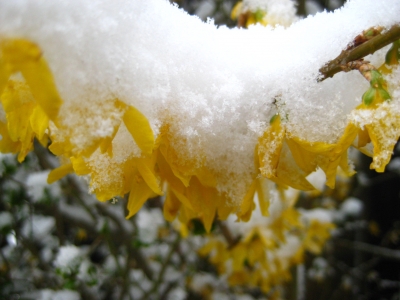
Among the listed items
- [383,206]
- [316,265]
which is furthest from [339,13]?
[383,206]

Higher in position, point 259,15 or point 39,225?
point 259,15

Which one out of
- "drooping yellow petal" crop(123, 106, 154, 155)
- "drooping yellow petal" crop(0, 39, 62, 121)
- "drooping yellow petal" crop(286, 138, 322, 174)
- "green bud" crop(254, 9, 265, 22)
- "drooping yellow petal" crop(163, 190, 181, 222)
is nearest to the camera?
"drooping yellow petal" crop(0, 39, 62, 121)

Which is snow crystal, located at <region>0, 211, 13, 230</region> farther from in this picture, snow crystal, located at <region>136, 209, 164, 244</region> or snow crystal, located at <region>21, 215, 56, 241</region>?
snow crystal, located at <region>136, 209, 164, 244</region>

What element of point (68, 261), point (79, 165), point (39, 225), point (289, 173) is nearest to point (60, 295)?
point (68, 261)

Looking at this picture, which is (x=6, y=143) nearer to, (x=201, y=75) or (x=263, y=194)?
(x=201, y=75)

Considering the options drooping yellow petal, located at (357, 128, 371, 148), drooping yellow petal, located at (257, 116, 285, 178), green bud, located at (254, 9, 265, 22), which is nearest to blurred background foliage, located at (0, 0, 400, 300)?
drooping yellow petal, located at (257, 116, 285, 178)
